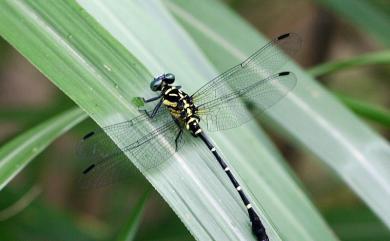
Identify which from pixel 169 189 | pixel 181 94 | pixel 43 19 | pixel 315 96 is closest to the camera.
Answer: pixel 169 189

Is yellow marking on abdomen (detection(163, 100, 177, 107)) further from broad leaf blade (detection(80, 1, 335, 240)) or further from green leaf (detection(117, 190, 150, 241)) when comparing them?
green leaf (detection(117, 190, 150, 241))

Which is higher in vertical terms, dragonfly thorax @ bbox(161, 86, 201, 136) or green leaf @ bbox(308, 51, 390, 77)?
dragonfly thorax @ bbox(161, 86, 201, 136)

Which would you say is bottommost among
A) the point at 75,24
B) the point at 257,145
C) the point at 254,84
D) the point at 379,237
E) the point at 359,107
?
the point at 379,237

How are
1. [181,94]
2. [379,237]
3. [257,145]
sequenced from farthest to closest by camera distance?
[379,237] < [181,94] < [257,145]

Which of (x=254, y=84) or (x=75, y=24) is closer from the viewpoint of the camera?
(x=75, y=24)

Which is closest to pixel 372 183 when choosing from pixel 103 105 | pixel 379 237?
pixel 103 105

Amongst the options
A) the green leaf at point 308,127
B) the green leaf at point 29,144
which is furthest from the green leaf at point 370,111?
the green leaf at point 29,144

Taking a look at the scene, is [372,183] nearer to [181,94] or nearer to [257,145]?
[257,145]

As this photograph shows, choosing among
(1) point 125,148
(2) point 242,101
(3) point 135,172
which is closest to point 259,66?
(2) point 242,101

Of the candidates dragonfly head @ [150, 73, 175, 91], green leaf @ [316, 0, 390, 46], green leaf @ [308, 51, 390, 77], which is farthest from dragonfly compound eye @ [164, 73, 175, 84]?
green leaf @ [316, 0, 390, 46]
